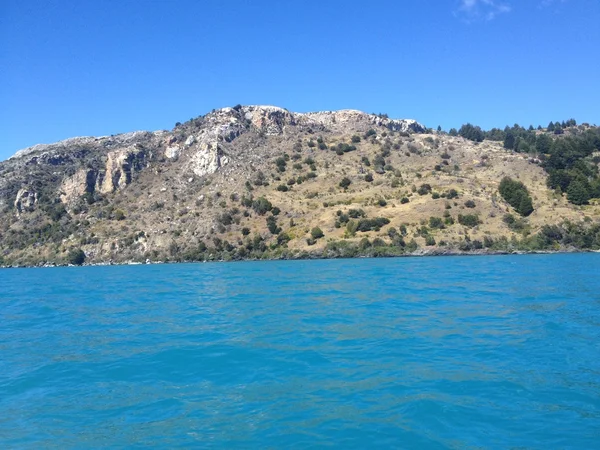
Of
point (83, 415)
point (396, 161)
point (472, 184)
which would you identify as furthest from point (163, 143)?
point (83, 415)

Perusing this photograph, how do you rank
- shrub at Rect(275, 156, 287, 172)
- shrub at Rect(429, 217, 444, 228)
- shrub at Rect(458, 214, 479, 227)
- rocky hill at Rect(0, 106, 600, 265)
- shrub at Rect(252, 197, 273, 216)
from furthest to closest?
1. shrub at Rect(275, 156, 287, 172)
2. shrub at Rect(252, 197, 273, 216)
3. shrub at Rect(429, 217, 444, 228)
4. rocky hill at Rect(0, 106, 600, 265)
5. shrub at Rect(458, 214, 479, 227)

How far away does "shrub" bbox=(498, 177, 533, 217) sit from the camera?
8169 cm

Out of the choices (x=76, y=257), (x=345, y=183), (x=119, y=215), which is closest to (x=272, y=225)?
(x=345, y=183)

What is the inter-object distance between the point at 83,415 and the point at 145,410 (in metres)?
1.39

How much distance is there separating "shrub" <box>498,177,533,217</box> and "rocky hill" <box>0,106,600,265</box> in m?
0.68

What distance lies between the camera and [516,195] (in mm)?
85375

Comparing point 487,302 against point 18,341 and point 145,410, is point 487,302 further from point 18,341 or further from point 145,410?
point 18,341

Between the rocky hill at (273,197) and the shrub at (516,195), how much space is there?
0.68 meters

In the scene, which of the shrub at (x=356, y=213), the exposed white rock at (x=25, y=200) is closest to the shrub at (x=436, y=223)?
the shrub at (x=356, y=213)

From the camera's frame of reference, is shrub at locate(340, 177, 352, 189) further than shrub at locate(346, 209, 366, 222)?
Yes

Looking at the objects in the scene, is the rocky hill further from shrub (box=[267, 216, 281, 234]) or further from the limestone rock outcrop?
the limestone rock outcrop

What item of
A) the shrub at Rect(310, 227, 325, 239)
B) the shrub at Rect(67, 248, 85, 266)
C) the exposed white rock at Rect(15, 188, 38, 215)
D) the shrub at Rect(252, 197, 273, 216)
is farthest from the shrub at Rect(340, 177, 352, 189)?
the exposed white rock at Rect(15, 188, 38, 215)

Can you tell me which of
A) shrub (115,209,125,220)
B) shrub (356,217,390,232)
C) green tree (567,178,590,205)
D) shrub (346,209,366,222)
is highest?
green tree (567,178,590,205)

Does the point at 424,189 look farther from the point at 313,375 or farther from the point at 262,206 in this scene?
the point at 313,375
